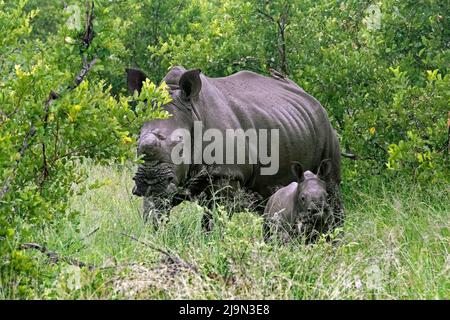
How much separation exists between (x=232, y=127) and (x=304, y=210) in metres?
1.46

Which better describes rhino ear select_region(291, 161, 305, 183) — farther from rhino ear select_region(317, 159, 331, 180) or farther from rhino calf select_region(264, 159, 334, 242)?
rhino ear select_region(317, 159, 331, 180)

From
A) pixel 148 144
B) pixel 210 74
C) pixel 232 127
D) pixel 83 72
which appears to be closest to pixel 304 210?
pixel 148 144

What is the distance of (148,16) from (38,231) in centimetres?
686

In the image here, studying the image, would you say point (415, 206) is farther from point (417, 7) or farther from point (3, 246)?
point (3, 246)

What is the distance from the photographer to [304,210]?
7.39 metres

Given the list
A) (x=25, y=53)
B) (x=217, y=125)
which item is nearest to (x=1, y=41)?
(x=25, y=53)

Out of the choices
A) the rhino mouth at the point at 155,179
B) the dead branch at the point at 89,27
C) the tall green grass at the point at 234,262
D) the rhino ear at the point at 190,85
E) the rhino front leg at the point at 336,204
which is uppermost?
the dead branch at the point at 89,27

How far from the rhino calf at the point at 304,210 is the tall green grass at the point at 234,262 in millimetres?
170

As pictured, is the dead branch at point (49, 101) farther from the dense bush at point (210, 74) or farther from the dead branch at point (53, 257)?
the dead branch at point (53, 257)

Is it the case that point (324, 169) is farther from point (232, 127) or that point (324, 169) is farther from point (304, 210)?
point (232, 127)

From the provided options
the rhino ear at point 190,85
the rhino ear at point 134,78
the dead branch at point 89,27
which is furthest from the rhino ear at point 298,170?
the dead branch at point 89,27

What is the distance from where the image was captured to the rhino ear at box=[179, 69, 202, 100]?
27.1ft

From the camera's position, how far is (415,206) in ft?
29.0

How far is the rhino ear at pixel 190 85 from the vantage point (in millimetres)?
8266
